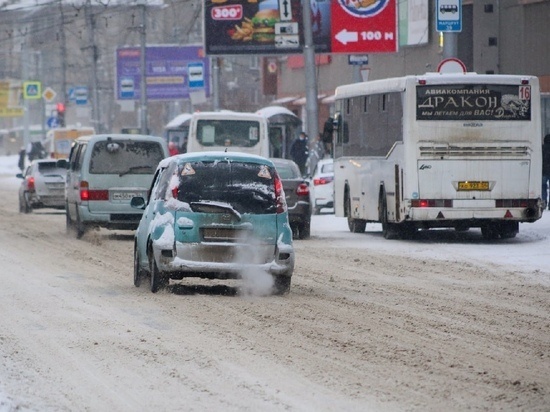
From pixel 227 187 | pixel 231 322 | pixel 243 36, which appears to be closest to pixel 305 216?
pixel 227 187

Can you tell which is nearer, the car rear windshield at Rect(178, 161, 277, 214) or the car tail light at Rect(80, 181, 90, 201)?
the car rear windshield at Rect(178, 161, 277, 214)

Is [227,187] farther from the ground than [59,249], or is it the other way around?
[227,187]

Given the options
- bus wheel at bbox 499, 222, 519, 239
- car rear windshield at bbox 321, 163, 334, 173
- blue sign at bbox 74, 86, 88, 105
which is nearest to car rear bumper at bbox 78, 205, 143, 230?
bus wheel at bbox 499, 222, 519, 239

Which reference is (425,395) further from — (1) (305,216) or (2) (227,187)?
(1) (305,216)

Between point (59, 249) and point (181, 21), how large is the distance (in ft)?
316

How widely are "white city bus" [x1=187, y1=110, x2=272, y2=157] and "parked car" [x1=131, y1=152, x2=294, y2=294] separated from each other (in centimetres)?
2127

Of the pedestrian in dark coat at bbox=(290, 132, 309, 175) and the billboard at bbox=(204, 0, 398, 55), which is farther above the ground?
the billboard at bbox=(204, 0, 398, 55)

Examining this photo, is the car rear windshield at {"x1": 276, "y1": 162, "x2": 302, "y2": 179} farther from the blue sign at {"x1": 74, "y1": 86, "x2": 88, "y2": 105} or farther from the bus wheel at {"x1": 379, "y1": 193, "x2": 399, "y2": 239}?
the blue sign at {"x1": 74, "y1": 86, "x2": 88, "y2": 105}

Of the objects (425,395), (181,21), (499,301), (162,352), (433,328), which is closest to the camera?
(425,395)

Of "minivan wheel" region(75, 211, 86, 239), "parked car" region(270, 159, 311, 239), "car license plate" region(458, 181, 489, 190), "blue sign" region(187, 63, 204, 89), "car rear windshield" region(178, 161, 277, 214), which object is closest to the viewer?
"car rear windshield" region(178, 161, 277, 214)

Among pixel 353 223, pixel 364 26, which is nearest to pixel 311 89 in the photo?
pixel 353 223

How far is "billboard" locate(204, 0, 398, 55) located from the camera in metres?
48.2

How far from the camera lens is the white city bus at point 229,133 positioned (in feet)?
125

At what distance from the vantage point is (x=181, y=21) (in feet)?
393
